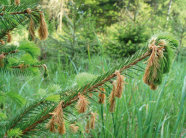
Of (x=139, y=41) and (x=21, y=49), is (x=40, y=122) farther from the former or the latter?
(x=139, y=41)

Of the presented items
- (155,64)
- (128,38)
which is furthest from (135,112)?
(128,38)

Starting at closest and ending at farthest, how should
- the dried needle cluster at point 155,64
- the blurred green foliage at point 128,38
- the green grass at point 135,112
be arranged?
the dried needle cluster at point 155,64, the green grass at point 135,112, the blurred green foliage at point 128,38

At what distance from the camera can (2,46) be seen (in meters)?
0.78

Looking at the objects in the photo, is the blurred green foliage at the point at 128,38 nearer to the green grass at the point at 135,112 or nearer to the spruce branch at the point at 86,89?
the green grass at the point at 135,112

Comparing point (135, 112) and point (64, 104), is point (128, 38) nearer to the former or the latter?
point (135, 112)

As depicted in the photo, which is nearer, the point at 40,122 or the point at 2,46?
the point at 40,122

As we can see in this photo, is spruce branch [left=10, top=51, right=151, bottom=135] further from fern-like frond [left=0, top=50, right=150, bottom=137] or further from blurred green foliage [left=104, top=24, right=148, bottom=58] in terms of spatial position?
blurred green foliage [left=104, top=24, right=148, bottom=58]

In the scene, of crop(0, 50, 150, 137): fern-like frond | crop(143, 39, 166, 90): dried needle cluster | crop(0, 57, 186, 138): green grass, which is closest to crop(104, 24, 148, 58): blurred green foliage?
crop(0, 57, 186, 138): green grass

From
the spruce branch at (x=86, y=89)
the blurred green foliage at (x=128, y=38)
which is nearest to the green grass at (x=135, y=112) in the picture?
the spruce branch at (x=86, y=89)

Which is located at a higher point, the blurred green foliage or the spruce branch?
the spruce branch

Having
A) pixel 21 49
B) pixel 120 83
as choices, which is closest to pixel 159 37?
pixel 120 83

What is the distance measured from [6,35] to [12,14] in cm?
32

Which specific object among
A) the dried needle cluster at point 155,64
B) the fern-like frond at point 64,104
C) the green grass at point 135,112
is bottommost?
the green grass at point 135,112

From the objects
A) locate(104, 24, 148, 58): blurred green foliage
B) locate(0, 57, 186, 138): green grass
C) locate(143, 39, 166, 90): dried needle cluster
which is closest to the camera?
locate(143, 39, 166, 90): dried needle cluster
